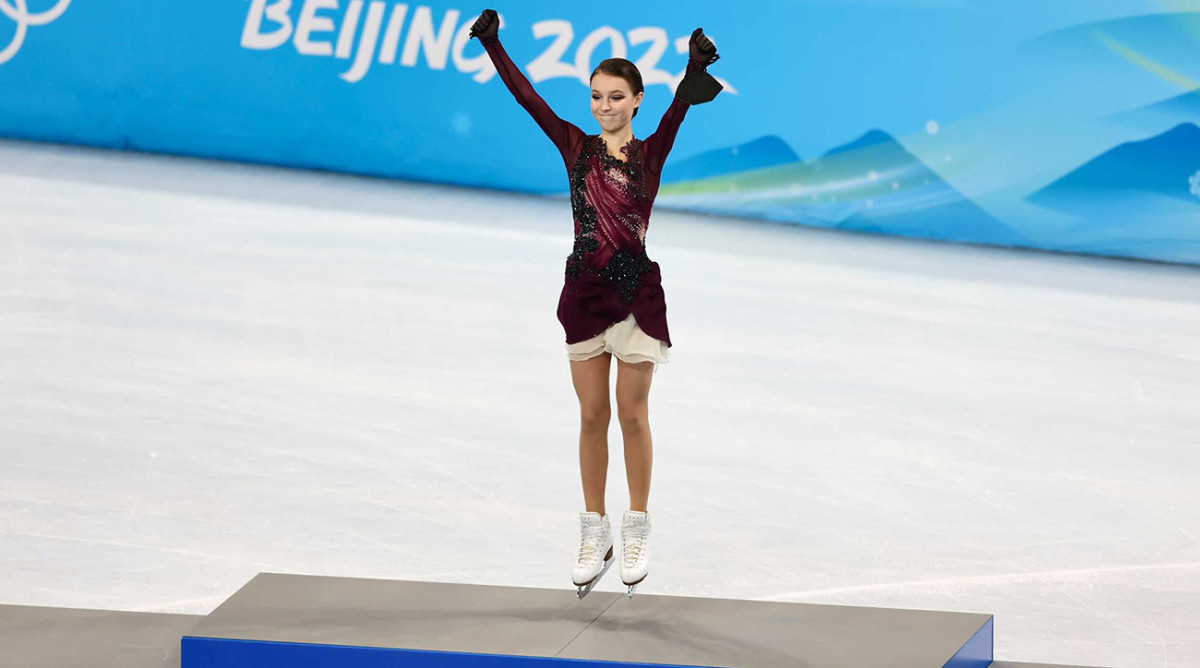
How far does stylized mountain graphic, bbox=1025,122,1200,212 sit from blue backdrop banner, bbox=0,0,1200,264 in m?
0.02

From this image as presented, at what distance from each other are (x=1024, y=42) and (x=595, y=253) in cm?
868

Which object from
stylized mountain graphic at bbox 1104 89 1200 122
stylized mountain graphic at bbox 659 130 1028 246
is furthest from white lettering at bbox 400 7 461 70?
stylized mountain graphic at bbox 1104 89 1200 122

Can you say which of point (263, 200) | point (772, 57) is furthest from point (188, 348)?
point (772, 57)

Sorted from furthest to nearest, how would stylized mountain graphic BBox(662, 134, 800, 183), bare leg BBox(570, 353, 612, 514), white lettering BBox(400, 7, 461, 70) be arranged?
white lettering BBox(400, 7, 461, 70) → stylized mountain graphic BBox(662, 134, 800, 183) → bare leg BBox(570, 353, 612, 514)

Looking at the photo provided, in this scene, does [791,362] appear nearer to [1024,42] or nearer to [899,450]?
[899,450]

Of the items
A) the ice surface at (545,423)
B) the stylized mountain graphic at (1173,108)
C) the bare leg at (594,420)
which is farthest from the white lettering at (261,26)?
the bare leg at (594,420)

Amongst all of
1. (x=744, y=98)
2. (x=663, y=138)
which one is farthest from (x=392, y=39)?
(x=663, y=138)

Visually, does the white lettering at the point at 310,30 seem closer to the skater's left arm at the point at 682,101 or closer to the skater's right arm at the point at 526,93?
the skater's right arm at the point at 526,93

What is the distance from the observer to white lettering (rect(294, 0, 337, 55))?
12281 mm

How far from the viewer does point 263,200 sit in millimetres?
11336

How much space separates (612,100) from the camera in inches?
136

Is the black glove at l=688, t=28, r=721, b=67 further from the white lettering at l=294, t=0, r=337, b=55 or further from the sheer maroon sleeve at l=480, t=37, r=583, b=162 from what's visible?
the white lettering at l=294, t=0, r=337, b=55

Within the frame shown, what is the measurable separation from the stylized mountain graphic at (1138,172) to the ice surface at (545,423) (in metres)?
0.79

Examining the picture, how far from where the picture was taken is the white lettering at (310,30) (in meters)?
12.3
